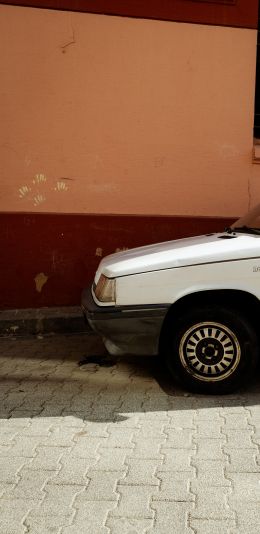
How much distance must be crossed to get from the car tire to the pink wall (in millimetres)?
2986

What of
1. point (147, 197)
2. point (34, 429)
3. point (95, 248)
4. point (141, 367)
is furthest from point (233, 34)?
point (34, 429)

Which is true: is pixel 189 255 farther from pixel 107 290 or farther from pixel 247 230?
pixel 247 230

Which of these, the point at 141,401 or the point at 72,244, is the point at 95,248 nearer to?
the point at 72,244

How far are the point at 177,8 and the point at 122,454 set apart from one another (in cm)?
547

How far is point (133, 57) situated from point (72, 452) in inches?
198

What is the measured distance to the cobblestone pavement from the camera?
124 inches

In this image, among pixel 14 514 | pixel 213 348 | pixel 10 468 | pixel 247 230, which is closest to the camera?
pixel 14 514

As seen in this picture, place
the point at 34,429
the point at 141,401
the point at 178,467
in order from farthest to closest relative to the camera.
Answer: the point at 141,401 < the point at 34,429 < the point at 178,467

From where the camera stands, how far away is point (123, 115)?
24.8 feet

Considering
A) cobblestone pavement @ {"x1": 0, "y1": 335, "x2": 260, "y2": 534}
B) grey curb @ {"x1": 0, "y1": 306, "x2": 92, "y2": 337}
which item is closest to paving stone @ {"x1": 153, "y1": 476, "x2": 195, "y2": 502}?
cobblestone pavement @ {"x1": 0, "y1": 335, "x2": 260, "y2": 534}

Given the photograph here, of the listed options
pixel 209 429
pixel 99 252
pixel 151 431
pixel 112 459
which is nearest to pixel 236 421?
pixel 209 429

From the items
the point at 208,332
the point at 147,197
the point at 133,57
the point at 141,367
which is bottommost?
the point at 141,367

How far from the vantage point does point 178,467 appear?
374cm

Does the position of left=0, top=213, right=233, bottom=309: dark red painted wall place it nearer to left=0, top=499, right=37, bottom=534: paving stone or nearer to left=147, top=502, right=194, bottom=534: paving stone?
left=0, top=499, right=37, bottom=534: paving stone
